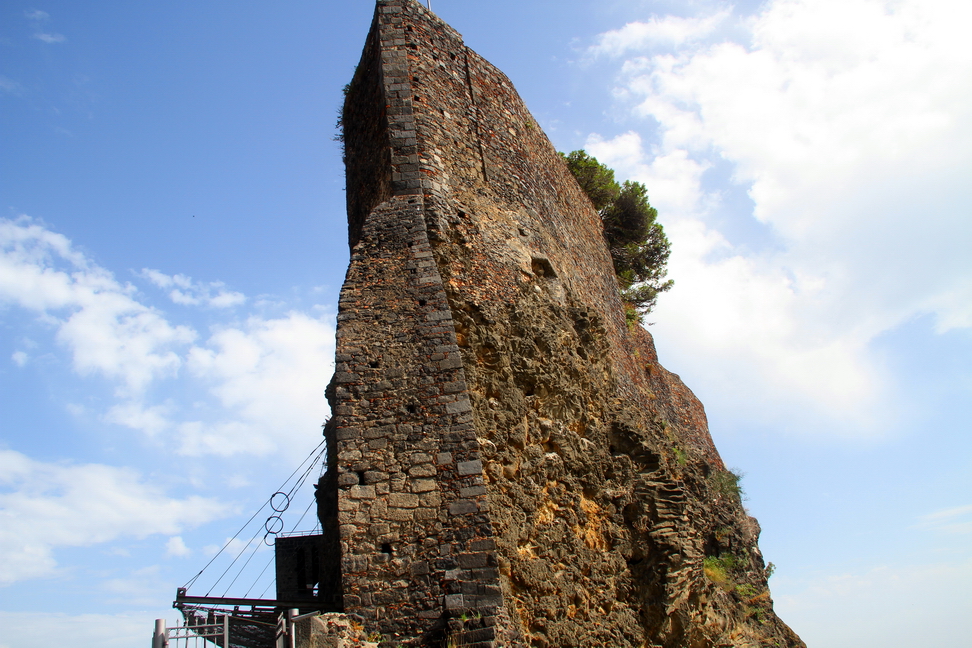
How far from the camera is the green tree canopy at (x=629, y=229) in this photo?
62.4 ft

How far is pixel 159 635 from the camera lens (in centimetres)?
528

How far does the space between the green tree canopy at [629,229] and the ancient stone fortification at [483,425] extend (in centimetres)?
686

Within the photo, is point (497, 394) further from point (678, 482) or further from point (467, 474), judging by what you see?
point (678, 482)

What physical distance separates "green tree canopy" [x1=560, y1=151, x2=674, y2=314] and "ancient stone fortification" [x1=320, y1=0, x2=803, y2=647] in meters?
6.86

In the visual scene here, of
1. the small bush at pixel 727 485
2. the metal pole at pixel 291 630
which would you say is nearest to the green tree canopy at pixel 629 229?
the small bush at pixel 727 485

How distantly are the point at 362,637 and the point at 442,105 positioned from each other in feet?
24.1

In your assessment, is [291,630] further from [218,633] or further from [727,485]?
[727,485]

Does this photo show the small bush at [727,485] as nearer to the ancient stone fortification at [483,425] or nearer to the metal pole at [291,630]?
the ancient stone fortification at [483,425]

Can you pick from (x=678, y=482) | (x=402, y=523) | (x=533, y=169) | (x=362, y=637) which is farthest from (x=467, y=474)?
(x=533, y=169)

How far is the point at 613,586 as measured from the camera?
8000mm

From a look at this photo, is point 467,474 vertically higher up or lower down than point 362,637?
higher up

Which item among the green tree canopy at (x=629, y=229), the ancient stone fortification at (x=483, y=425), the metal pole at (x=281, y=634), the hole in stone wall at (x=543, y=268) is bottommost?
the metal pole at (x=281, y=634)

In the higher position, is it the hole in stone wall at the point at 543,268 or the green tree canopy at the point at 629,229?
the green tree canopy at the point at 629,229

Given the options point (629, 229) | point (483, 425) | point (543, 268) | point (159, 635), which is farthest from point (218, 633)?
point (629, 229)
